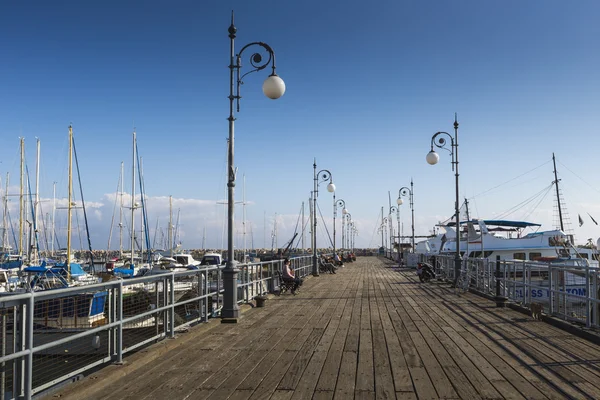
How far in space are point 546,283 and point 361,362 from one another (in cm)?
1406

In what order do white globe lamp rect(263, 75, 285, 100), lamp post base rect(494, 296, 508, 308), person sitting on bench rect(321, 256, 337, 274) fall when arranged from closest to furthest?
white globe lamp rect(263, 75, 285, 100) → lamp post base rect(494, 296, 508, 308) → person sitting on bench rect(321, 256, 337, 274)

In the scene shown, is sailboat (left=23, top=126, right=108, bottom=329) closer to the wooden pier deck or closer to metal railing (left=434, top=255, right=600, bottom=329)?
the wooden pier deck

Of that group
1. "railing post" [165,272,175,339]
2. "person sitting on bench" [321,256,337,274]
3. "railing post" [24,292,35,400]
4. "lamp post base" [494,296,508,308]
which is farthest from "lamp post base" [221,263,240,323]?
"person sitting on bench" [321,256,337,274]

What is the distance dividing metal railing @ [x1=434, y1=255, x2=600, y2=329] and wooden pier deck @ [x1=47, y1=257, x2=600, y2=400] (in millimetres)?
769

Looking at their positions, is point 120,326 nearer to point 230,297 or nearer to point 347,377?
point 347,377

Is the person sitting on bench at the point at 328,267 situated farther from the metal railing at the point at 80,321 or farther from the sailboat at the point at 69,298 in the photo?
the metal railing at the point at 80,321

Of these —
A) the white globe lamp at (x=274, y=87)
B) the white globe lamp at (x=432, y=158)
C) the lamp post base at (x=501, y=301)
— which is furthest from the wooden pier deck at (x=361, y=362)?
the white globe lamp at (x=432, y=158)

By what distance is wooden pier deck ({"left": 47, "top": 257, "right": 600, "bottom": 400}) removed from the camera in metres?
5.52

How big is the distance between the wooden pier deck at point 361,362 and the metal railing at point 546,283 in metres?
0.77

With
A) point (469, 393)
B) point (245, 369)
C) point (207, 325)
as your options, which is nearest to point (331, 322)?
point (207, 325)

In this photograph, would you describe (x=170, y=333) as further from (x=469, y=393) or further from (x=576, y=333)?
(x=576, y=333)

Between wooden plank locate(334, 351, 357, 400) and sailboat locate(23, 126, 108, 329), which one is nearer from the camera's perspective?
wooden plank locate(334, 351, 357, 400)

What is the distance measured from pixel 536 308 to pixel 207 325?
280 inches

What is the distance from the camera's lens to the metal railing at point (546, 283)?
9219 mm
